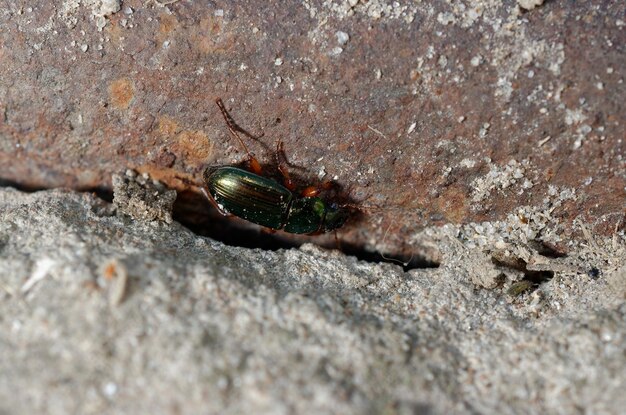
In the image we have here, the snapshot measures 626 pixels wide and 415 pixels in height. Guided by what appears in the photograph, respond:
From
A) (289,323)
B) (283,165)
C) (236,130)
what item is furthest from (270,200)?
(289,323)

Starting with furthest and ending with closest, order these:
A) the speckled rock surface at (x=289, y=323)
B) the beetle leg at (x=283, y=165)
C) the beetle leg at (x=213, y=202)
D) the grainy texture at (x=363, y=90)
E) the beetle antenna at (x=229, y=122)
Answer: the beetle leg at (x=213, y=202), the beetle leg at (x=283, y=165), the beetle antenna at (x=229, y=122), the grainy texture at (x=363, y=90), the speckled rock surface at (x=289, y=323)

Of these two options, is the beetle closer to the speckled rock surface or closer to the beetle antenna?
the beetle antenna

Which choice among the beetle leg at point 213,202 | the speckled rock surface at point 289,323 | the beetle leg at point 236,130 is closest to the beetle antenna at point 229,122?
the beetle leg at point 236,130

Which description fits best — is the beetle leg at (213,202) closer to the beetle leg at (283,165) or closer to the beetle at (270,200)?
the beetle at (270,200)

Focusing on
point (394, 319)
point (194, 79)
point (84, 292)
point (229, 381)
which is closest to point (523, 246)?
point (394, 319)

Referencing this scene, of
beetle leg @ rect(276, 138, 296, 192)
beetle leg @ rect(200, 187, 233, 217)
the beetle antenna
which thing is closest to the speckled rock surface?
beetle leg @ rect(200, 187, 233, 217)

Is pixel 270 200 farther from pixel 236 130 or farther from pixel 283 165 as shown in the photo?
pixel 236 130
